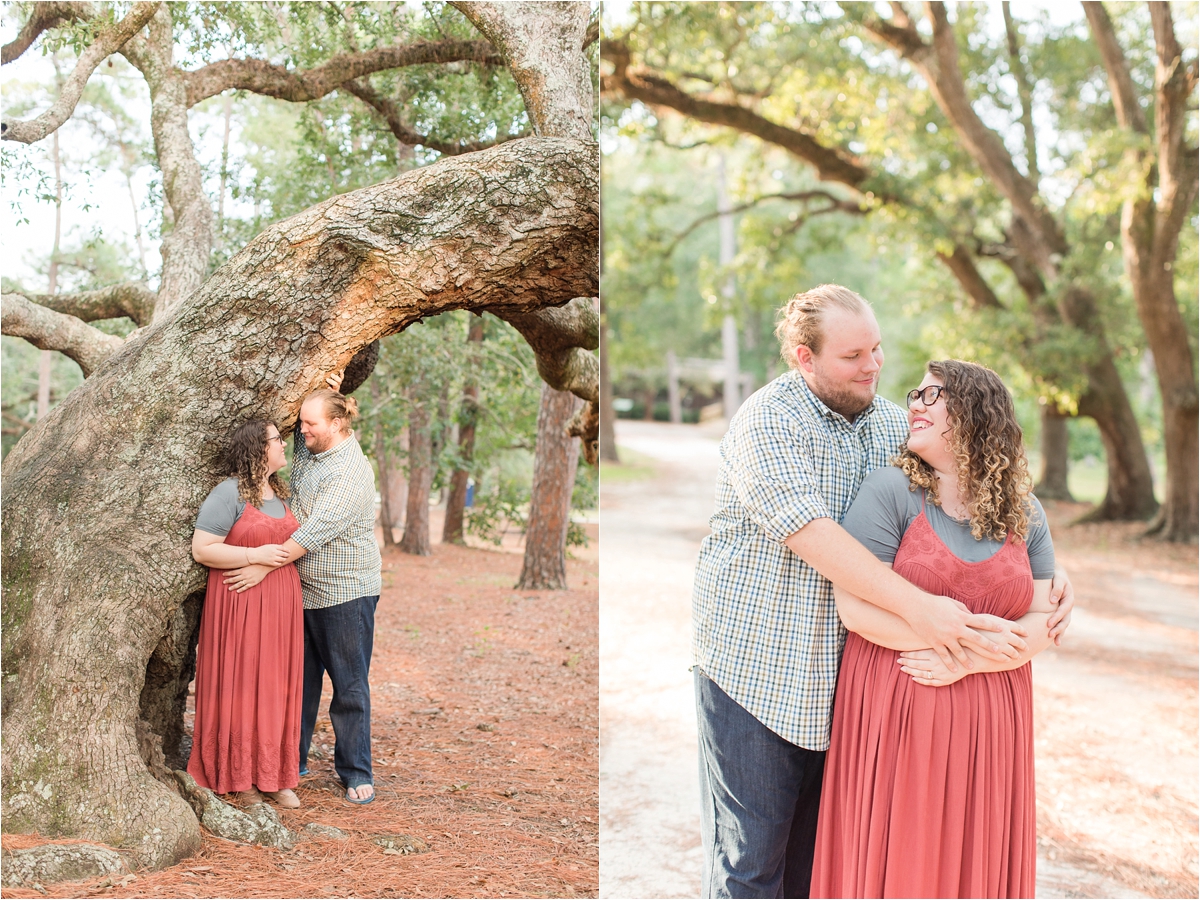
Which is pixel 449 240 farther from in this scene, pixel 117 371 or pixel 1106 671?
pixel 1106 671

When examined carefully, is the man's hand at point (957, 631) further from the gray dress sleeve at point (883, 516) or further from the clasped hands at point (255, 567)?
the clasped hands at point (255, 567)

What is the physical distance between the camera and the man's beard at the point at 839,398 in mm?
2201

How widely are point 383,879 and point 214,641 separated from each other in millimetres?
872

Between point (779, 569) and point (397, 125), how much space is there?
7.11 feet

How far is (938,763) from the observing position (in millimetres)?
2023

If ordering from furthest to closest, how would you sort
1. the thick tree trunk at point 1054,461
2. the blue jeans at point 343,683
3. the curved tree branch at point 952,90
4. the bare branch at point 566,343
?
the thick tree trunk at point 1054,461 < the curved tree branch at point 952,90 < the bare branch at point 566,343 < the blue jeans at point 343,683

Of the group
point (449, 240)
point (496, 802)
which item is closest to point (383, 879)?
point (496, 802)

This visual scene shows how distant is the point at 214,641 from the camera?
2.82m

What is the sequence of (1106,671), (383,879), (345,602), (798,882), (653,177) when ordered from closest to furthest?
(798,882) → (383,879) → (345,602) → (1106,671) → (653,177)

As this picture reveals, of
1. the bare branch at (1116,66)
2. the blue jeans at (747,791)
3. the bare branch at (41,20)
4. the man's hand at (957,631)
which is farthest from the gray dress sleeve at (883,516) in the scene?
the bare branch at (1116,66)

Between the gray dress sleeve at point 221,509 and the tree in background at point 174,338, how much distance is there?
54 millimetres

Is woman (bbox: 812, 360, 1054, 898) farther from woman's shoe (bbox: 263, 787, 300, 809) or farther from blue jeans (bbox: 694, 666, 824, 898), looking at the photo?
woman's shoe (bbox: 263, 787, 300, 809)

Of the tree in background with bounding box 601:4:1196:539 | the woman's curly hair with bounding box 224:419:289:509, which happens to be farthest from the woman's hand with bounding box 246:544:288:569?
the tree in background with bounding box 601:4:1196:539

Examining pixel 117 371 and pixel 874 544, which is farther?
pixel 117 371
